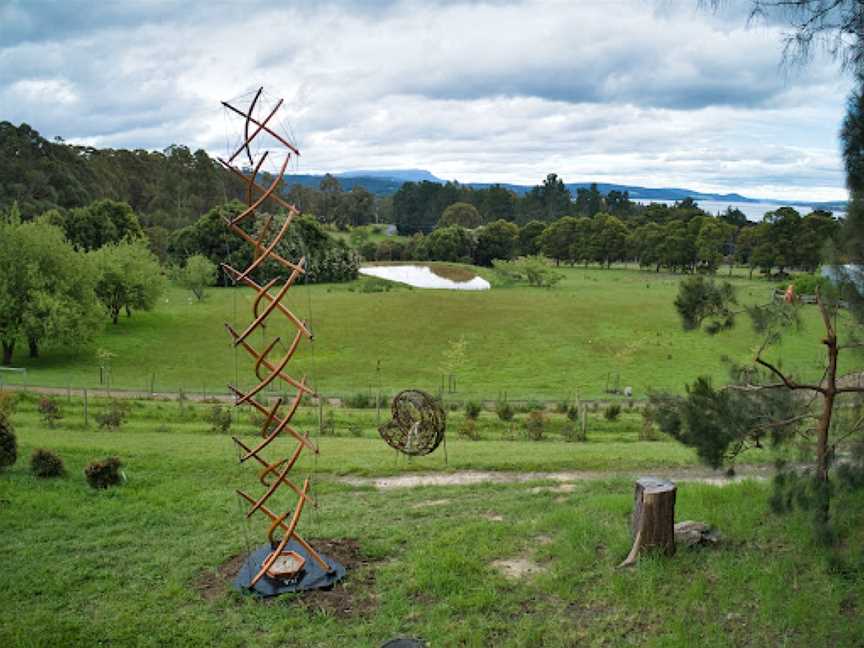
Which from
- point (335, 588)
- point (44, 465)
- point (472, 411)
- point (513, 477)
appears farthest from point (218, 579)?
point (472, 411)

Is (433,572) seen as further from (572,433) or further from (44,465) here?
(572,433)

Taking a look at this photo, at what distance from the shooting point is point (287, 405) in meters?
27.3

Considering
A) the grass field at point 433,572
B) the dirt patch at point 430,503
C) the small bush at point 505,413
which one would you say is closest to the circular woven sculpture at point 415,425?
the grass field at point 433,572

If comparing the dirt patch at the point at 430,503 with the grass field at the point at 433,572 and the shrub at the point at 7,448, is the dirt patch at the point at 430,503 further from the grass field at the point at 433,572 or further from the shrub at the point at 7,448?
the shrub at the point at 7,448

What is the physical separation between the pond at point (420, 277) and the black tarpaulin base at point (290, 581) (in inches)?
2603

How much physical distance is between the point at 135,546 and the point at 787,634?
882 cm

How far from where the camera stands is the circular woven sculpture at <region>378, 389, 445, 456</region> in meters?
15.6

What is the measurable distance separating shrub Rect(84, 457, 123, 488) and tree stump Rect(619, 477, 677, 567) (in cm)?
974

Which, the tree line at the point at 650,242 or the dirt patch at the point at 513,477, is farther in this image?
the tree line at the point at 650,242

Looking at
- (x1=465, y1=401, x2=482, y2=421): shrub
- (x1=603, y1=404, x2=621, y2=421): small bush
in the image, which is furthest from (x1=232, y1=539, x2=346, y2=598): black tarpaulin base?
(x1=603, y1=404, x2=621, y2=421): small bush

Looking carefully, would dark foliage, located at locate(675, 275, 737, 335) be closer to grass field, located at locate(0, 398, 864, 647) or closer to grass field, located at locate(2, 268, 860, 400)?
grass field, located at locate(0, 398, 864, 647)

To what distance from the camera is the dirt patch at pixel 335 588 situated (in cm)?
852

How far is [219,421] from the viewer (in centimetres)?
2281

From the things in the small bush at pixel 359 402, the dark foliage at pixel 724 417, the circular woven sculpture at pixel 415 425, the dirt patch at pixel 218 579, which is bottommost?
the small bush at pixel 359 402
